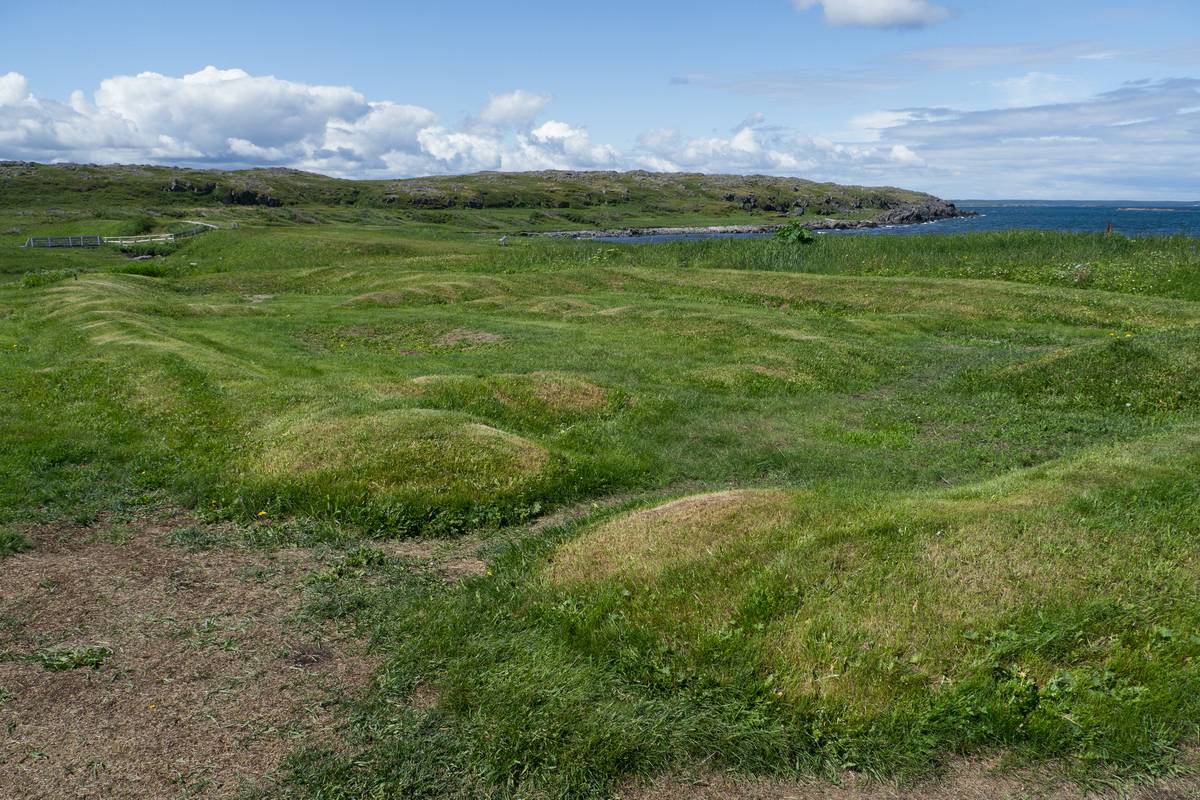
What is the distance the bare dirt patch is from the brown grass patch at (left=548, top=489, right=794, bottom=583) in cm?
265

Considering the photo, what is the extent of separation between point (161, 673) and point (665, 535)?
17.6 feet

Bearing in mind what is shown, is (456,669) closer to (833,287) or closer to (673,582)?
(673,582)

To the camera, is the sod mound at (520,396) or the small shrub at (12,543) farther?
the sod mound at (520,396)

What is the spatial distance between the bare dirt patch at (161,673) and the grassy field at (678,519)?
0.34m

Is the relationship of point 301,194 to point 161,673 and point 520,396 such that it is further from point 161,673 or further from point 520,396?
point 161,673

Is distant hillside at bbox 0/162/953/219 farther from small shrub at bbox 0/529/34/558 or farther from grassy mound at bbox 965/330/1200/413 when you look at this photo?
grassy mound at bbox 965/330/1200/413

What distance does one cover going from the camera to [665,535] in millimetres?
9773

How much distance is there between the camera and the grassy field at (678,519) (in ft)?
A: 21.5

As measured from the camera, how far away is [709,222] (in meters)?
157

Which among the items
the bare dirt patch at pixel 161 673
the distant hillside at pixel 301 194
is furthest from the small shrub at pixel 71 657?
the distant hillside at pixel 301 194

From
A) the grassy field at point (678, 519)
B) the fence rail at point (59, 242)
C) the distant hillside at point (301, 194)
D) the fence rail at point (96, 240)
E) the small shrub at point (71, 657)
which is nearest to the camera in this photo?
the grassy field at point (678, 519)

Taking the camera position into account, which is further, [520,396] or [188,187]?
[188,187]

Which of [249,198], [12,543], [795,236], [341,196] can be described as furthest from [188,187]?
[12,543]

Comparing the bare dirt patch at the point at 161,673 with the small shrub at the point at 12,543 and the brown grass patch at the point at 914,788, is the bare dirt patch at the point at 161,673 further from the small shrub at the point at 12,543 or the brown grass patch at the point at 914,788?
the brown grass patch at the point at 914,788
